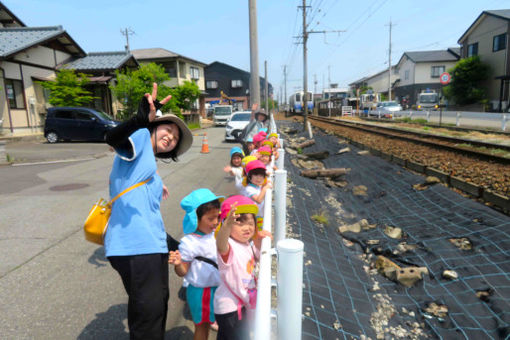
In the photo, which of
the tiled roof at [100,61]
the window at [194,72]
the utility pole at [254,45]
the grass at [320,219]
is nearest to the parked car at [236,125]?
the utility pole at [254,45]

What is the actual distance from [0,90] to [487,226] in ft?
69.9

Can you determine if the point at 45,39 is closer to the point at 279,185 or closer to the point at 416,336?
the point at 279,185

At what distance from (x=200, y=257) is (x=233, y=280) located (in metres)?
0.29

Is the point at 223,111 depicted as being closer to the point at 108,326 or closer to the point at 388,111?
the point at 388,111

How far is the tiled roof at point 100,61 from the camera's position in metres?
24.5

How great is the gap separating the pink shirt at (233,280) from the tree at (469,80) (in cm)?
3981

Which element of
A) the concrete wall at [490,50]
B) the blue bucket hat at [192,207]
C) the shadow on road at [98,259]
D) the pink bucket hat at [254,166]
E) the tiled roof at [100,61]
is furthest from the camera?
the concrete wall at [490,50]

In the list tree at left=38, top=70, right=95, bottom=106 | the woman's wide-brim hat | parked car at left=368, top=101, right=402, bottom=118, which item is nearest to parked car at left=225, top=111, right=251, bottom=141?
tree at left=38, top=70, right=95, bottom=106

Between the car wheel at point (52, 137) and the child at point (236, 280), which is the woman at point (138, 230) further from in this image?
the car wheel at point (52, 137)

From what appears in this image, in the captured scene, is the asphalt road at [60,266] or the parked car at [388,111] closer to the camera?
the asphalt road at [60,266]

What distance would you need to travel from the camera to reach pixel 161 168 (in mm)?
10523

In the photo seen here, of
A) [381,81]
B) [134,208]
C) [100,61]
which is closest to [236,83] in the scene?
[381,81]

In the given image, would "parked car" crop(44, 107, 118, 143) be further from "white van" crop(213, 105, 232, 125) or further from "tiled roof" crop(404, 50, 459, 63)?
"tiled roof" crop(404, 50, 459, 63)

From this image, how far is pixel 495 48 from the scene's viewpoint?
33.2 m
